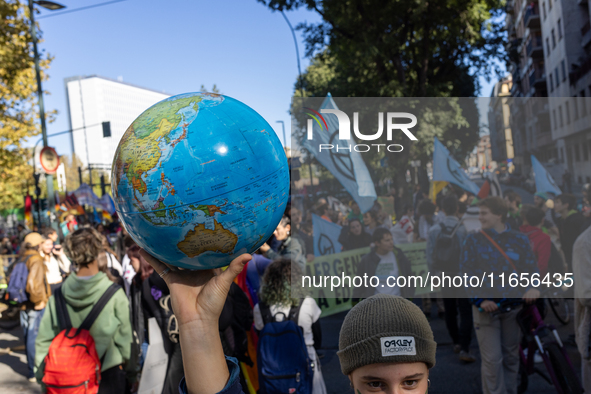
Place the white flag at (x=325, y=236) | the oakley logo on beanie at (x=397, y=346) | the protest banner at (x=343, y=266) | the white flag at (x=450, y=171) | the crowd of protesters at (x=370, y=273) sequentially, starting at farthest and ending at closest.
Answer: the white flag at (x=450, y=171) < the white flag at (x=325, y=236) < the protest banner at (x=343, y=266) < the crowd of protesters at (x=370, y=273) < the oakley logo on beanie at (x=397, y=346)

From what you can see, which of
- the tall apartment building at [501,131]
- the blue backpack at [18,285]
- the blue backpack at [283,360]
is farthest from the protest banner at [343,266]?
the blue backpack at [18,285]

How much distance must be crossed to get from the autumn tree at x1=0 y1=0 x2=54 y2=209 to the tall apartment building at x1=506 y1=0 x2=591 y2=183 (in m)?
16.3

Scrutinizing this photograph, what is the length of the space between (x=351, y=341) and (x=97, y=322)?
2731 millimetres

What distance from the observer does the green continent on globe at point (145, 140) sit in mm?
1700

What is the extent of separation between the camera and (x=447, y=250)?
4656 millimetres

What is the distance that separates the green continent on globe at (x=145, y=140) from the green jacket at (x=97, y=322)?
2532 mm

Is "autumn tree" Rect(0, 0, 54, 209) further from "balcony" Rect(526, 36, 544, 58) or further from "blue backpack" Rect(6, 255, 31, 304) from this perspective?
"balcony" Rect(526, 36, 544, 58)

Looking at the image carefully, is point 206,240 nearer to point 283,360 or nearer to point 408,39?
point 283,360

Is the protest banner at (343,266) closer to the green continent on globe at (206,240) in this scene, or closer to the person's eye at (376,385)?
the person's eye at (376,385)

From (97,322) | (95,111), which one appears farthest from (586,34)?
(95,111)

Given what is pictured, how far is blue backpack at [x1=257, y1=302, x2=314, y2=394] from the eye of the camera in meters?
3.96

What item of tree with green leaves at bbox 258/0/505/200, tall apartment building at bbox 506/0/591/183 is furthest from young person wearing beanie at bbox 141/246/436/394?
tree with green leaves at bbox 258/0/505/200

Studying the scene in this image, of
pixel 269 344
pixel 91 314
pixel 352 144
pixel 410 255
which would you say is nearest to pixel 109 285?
pixel 91 314

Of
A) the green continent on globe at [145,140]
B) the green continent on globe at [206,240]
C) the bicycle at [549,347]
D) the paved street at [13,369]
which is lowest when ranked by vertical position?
the paved street at [13,369]
